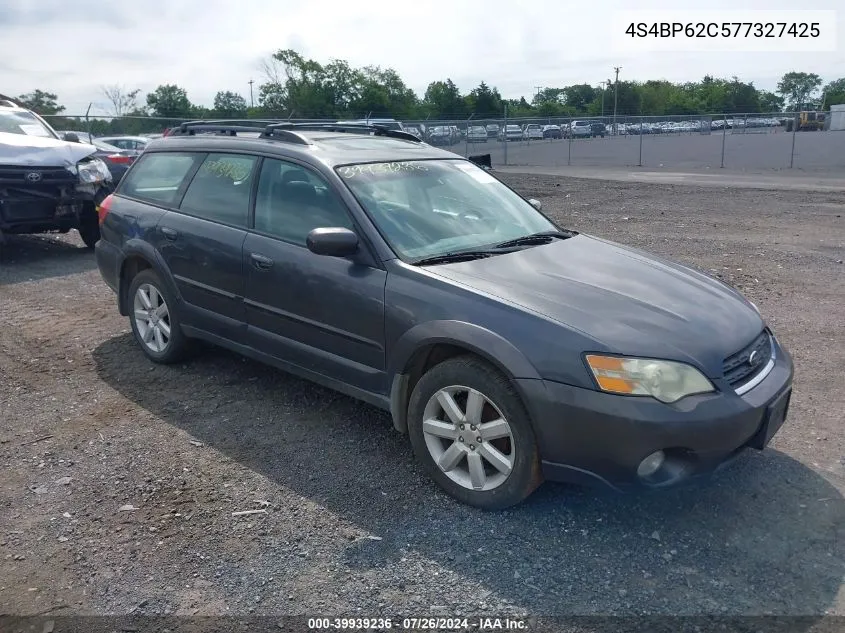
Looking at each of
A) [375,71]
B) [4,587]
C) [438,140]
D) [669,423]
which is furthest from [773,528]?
[375,71]

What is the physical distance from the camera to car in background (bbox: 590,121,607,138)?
4006 cm

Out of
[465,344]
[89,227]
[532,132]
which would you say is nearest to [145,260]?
[465,344]

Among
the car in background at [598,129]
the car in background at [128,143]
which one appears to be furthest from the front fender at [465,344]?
the car in background at [598,129]

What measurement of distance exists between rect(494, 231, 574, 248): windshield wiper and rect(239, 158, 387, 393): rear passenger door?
855 mm

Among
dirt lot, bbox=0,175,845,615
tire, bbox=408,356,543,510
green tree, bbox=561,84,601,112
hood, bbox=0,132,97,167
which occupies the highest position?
green tree, bbox=561,84,601,112

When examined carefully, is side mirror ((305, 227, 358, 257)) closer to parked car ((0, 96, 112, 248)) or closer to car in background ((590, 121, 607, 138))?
parked car ((0, 96, 112, 248))

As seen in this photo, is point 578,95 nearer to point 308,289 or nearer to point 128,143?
point 128,143

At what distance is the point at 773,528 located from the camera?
3338 millimetres

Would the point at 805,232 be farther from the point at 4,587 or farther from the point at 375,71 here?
the point at 375,71

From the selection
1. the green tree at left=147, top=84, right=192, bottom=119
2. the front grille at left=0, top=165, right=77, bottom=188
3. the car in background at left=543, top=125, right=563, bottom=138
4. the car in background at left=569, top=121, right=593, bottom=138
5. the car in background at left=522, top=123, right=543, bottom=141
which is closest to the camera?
the front grille at left=0, top=165, right=77, bottom=188

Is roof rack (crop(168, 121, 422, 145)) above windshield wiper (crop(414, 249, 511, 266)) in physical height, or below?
above

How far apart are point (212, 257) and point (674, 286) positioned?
2753 mm

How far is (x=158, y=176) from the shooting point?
5.48 meters

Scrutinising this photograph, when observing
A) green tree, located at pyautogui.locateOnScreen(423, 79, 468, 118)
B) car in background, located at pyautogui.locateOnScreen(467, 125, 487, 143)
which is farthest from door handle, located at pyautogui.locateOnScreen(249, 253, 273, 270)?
green tree, located at pyautogui.locateOnScreen(423, 79, 468, 118)
